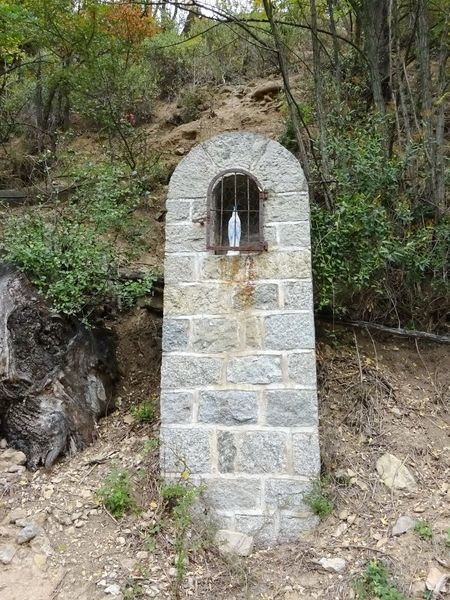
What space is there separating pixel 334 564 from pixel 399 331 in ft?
6.94

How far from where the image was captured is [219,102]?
848 centimetres

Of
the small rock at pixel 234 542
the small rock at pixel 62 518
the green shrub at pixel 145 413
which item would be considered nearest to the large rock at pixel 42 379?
the green shrub at pixel 145 413

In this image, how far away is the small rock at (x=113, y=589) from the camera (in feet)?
8.94

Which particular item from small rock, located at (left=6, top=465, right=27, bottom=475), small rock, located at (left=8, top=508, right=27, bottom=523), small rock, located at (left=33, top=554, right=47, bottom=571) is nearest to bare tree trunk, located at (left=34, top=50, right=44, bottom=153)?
small rock, located at (left=6, top=465, right=27, bottom=475)

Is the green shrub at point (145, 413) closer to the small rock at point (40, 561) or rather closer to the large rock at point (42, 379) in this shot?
the large rock at point (42, 379)

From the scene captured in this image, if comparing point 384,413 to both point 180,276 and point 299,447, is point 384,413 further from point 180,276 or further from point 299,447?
point 180,276

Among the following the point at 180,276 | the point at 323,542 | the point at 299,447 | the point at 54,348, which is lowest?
the point at 323,542

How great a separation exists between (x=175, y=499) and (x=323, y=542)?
0.95 meters

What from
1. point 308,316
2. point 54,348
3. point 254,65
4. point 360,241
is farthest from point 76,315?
point 254,65

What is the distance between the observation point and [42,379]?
3814mm

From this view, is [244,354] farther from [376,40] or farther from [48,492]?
[376,40]

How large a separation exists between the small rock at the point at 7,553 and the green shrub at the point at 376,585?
1.99 meters

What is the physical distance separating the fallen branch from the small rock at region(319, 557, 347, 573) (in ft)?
6.36

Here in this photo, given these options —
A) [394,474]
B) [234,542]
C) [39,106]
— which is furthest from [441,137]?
[39,106]
